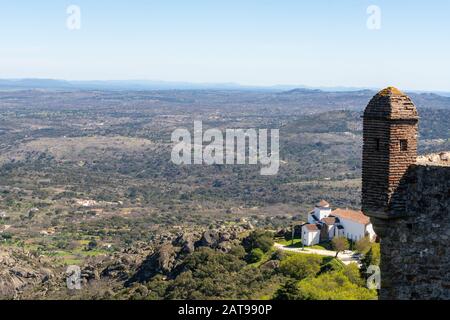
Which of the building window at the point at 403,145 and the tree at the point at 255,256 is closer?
the building window at the point at 403,145

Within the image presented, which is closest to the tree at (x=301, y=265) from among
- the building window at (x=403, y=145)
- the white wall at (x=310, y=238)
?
the white wall at (x=310, y=238)

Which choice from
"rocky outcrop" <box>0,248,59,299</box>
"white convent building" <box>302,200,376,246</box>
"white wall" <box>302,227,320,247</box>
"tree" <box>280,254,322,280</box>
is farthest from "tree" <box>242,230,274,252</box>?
"rocky outcrop" <box>0,248,59,299</box>

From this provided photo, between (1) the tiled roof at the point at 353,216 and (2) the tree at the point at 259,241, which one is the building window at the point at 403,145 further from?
(2) the tree at the point at 259,241

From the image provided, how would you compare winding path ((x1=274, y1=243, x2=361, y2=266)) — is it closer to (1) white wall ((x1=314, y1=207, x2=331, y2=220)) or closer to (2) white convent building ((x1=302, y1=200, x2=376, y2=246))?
(2) white convent building ((x1=302, y1=200, x2=376, y2=246))

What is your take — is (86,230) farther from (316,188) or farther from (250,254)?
(250,254)
